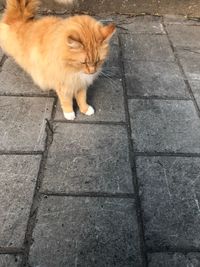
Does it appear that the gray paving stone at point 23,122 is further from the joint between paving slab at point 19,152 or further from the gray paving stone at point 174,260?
the gray paving stone at point 174,260

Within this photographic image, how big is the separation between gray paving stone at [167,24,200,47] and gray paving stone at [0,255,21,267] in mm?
Result: 3249

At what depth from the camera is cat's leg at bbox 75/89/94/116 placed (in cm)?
320

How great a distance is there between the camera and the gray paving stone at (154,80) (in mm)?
3648

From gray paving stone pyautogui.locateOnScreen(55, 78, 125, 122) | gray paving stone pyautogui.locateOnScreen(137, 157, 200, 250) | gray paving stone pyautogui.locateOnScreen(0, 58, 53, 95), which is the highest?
gray paving stone pyautogui.locateOnScreen(0, 58, 53, 95)

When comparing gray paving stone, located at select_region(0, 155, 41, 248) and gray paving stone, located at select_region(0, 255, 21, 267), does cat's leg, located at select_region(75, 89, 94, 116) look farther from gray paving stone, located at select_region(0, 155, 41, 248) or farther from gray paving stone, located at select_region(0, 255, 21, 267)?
gray paving stone, located at select_region(0, 255, 21, 267)

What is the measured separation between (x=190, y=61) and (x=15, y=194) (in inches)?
102

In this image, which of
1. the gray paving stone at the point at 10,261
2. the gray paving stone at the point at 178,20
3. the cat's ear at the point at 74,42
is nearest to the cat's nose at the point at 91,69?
the cat's ear at the point at 74,42

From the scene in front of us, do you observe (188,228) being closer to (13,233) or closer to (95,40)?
(13,233)

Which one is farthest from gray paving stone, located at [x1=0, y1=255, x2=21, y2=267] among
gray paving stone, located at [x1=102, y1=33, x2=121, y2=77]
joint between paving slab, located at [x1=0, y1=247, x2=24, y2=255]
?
gray paving stone, located at [x1=102, y1=33, x2=121, y2=77]

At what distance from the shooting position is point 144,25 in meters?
4.77

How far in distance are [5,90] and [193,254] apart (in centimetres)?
233


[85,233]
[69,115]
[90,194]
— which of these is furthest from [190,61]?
[85,233]

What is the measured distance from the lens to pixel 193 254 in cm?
232

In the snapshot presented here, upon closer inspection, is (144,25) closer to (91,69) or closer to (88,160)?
(91,69)
